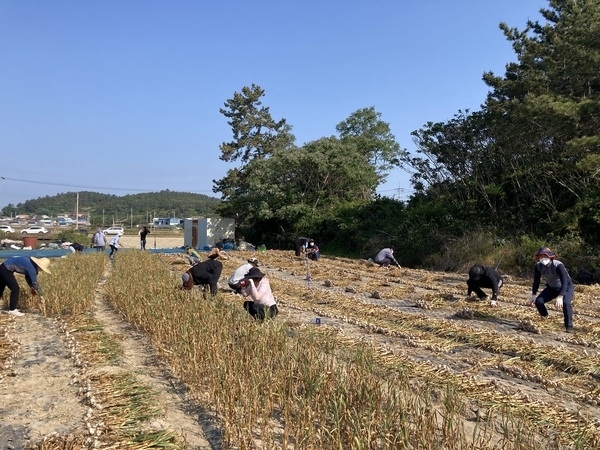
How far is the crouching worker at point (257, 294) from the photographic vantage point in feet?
19.9

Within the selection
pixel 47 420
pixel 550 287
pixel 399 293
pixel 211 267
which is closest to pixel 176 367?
pixel 47 420

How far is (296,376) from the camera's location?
3697mm

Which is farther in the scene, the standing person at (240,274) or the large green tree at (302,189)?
the large green tree at (302,189)

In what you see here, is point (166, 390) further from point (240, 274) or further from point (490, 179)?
point (490, 179)

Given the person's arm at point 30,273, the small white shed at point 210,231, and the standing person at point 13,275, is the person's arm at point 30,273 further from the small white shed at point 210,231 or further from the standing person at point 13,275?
the small white shed at point 210,231

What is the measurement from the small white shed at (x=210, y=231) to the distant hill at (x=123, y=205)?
7419 centimetres

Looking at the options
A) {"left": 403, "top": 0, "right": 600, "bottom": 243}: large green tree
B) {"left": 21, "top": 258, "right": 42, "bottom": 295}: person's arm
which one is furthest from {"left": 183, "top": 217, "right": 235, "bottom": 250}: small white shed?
{"left": 21, "top": 258, "right": 42, "bottom": 295}: person's arm

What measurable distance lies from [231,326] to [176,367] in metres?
0.71

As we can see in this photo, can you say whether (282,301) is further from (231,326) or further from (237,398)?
(237,398)

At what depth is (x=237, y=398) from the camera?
3.37 m

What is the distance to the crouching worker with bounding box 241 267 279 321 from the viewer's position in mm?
6074

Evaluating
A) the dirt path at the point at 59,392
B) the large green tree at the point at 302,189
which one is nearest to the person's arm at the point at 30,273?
the dirt path at the point at 59,392

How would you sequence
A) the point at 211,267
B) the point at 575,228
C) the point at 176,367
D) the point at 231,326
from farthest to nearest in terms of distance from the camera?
the point at 575,228
the point at 211,267
the point at 231,326
the point at 176,367

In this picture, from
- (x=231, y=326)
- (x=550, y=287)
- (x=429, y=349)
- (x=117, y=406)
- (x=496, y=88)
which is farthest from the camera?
(x=496, y=88)
